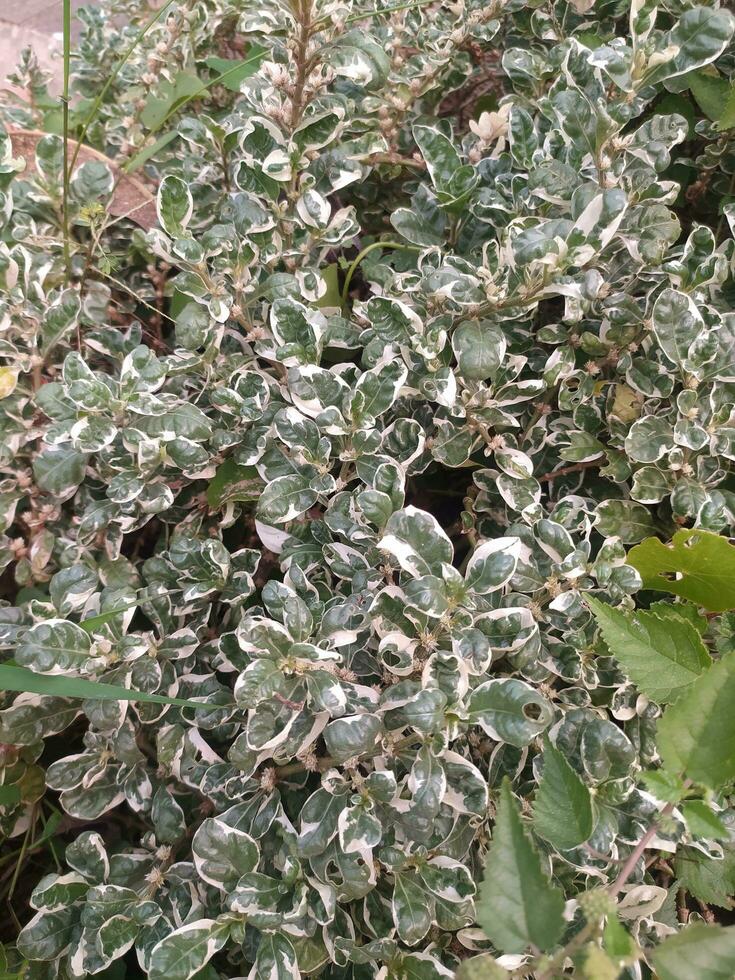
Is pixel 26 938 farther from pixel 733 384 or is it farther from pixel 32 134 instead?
pixel 32 134

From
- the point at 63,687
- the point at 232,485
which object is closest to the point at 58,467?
the point at 232,485

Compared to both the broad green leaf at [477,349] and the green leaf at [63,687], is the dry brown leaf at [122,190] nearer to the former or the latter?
the broad green leaf at [477,349]

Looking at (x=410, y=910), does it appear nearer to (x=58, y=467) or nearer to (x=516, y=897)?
(x=516, y=897)

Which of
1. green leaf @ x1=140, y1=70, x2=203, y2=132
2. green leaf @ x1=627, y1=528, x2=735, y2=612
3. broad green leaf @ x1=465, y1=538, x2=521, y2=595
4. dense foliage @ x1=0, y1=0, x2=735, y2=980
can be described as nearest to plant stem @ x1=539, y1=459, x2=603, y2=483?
dense foliage @ x1=0, y1=0, x2=735, y2=980

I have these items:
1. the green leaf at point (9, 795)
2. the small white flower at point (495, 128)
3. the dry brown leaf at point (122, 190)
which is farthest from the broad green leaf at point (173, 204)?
the green leaf at point (9, 795)

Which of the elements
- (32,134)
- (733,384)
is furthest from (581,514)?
(32,134)

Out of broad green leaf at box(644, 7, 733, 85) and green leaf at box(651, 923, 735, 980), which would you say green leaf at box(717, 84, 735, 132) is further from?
green leaf at box(651, 923, 735, 980)
